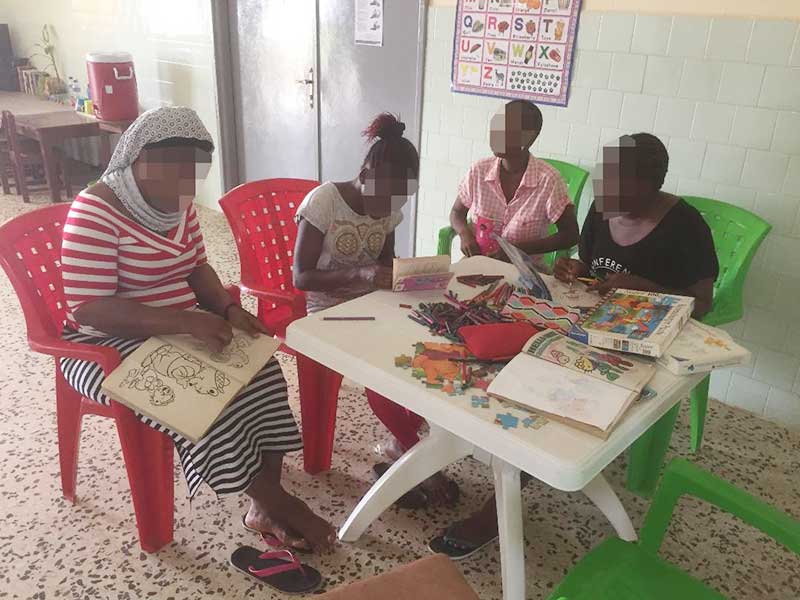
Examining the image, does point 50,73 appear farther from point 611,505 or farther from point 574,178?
point 611,505

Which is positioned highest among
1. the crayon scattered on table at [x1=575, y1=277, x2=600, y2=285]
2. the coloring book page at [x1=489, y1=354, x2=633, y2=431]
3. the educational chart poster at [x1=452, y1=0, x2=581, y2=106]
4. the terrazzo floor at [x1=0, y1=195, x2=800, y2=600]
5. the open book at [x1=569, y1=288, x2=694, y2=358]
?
the educational chart poster at [x1=452, y1=0, x2=581, y2=106]

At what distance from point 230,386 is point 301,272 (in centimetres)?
52

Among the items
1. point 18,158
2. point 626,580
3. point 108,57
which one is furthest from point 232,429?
point 18,158

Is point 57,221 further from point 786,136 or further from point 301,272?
point 786,136

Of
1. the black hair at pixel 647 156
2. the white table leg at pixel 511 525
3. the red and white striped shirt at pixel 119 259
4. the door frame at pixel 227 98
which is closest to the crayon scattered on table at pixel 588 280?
the black hair at pixel 647 156

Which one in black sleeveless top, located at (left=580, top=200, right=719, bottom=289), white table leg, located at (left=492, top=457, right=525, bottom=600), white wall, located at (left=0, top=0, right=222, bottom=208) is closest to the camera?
white table leg, located at (left=492, top=457, right=525, bottom=600)

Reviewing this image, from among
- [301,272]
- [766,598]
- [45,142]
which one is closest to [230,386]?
[301,272]

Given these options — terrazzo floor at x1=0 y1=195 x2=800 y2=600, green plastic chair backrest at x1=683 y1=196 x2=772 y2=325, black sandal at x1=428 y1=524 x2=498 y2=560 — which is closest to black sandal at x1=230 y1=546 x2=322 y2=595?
terrazzo floor at x1=0 y1=195 x2=800 y2=600

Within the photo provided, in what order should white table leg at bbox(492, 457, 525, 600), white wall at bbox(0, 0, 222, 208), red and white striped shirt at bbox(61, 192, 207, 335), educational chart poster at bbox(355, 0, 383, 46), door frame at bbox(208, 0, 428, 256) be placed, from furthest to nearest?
1. white wall at bbox(0, 0, 222, 208)
2. door frame at bbox(208, 0, 428, 256)
3. educational chart poster at bbox(355, 0, 383, 46)
4. red and white striped shirt at bbox(61, 192, 207, 335)
5. white table leg at bbox(492, 457, 525, 600)

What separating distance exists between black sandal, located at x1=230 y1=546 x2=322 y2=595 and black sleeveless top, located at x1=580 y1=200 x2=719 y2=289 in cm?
119

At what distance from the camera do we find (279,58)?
4.06m

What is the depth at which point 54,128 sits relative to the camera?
4.66 metres

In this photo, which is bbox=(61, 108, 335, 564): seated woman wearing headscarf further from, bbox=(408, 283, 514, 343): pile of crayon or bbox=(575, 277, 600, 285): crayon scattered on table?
bbox=(575, 277, 600, 285): crayon scattered on table

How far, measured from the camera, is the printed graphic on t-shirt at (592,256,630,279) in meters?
1.94
